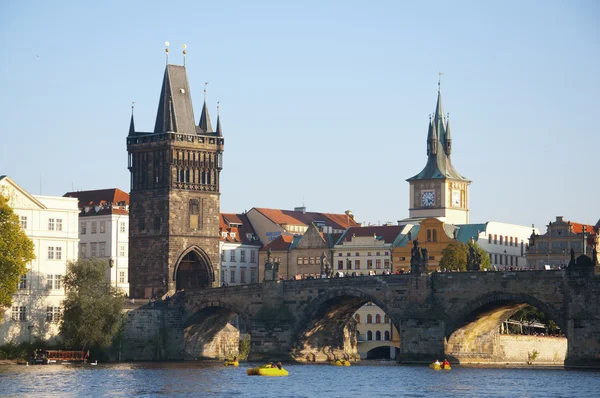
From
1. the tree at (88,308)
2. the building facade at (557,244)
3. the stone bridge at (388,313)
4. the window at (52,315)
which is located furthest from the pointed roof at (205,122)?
the building facade at (557,244)

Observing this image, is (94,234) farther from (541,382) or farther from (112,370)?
(541,382)

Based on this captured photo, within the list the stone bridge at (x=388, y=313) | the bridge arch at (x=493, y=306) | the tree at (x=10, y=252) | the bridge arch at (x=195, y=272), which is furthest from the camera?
the bridge arch at (x=195, y=272)

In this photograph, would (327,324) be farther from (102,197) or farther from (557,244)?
(102,197)

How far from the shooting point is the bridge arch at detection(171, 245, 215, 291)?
165 meters

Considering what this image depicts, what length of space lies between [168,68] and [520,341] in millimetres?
43625

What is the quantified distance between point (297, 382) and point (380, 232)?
74708mm

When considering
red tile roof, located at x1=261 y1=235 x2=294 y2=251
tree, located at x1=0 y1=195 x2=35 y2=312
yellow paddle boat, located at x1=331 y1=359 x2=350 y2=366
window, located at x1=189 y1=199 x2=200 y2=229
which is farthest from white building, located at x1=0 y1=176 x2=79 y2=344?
red tile roof, located at x1=261 y1=235 x2=294 y2=251

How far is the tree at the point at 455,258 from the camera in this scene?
6496 inches

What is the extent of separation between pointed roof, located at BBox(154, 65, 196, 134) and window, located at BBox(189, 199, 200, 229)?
688cm

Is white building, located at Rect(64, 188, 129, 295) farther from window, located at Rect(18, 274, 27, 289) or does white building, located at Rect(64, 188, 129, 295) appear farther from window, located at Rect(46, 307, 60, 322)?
window, located at Rect(18, 274, 27, 289)

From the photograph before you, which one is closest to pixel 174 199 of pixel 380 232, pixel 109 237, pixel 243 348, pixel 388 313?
pixel 243 348

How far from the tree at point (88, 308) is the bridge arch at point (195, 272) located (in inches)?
913

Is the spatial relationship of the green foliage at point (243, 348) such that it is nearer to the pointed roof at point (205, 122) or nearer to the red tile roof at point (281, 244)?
the pointed roof at point (205, 122)

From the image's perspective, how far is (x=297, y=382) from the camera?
115000 millimetres
